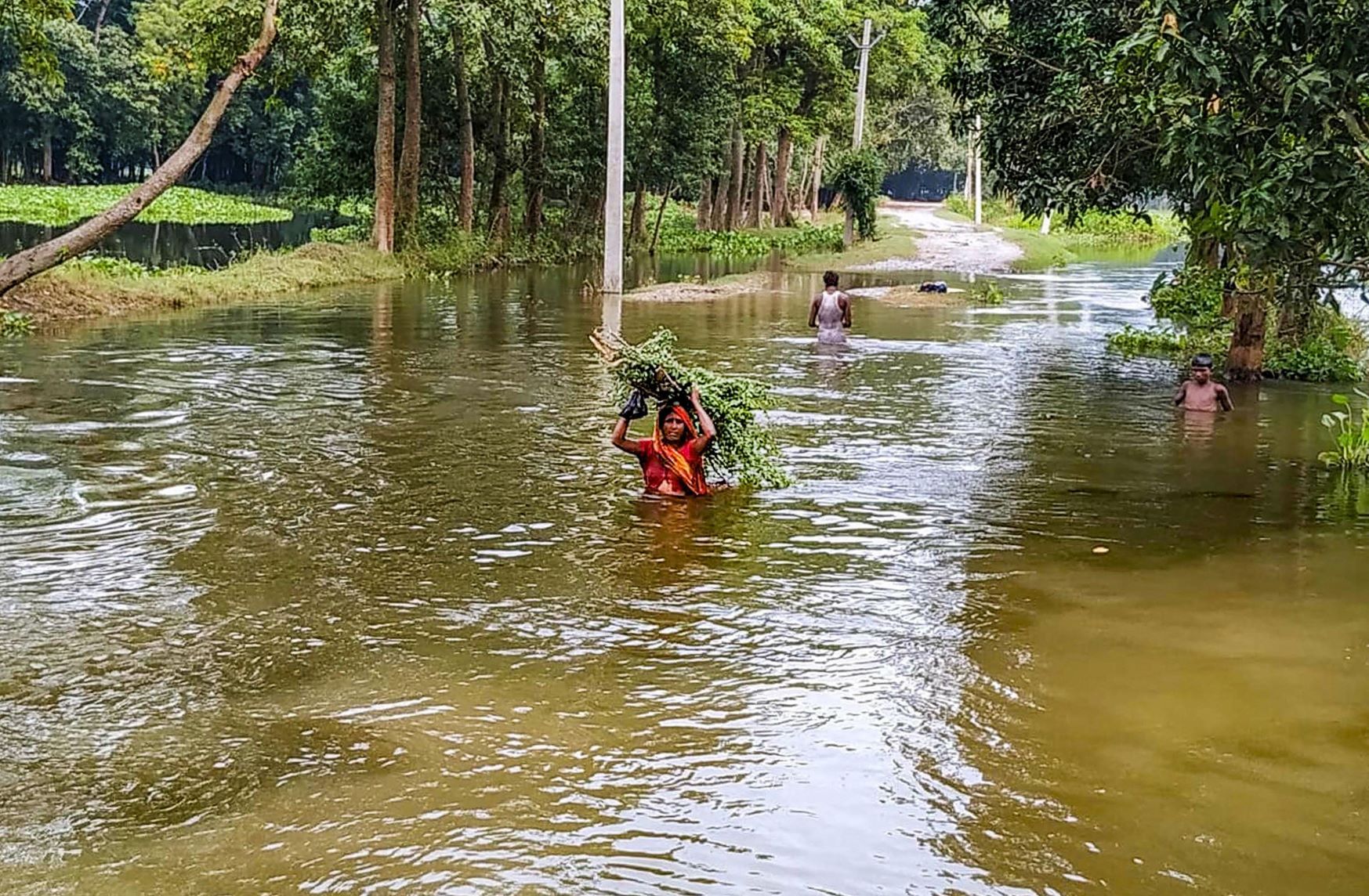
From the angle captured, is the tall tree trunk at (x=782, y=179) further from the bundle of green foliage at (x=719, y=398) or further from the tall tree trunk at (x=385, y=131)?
the bundle of green foliage at (x=719, y=398)

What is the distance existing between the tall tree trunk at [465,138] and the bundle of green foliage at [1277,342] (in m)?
19.1

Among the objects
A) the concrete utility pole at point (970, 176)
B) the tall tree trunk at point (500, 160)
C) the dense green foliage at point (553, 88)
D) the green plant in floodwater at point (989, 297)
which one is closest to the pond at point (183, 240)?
the dense green foliage at point (553, 88)

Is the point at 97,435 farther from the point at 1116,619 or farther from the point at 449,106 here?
the point at 449,106

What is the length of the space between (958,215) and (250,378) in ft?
209

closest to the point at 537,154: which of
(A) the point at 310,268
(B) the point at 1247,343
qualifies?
(A) the point at 310,268

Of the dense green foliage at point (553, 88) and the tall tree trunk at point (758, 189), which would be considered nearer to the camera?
the dense green foliage at point (553, 88)

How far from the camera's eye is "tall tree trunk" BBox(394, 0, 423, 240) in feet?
104

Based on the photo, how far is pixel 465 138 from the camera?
120ft

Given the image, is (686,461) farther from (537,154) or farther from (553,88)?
(553,88)

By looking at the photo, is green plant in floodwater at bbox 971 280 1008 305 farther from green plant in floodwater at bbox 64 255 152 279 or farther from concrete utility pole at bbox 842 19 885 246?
green plant in floodwater at bbox 64 255 152 279

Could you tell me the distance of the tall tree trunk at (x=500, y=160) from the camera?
127 ft

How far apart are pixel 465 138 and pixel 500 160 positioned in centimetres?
231

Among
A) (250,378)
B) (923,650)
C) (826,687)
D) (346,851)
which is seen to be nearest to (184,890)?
(346,851)

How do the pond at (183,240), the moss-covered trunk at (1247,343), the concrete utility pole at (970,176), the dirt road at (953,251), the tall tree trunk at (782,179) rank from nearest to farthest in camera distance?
the moss-covered trunk at (1247,343) → the pond at (183,240) → the dirt road at (953,251) → the tall tree trunk at (782,179) → the concrete utility pole at (970,176)
